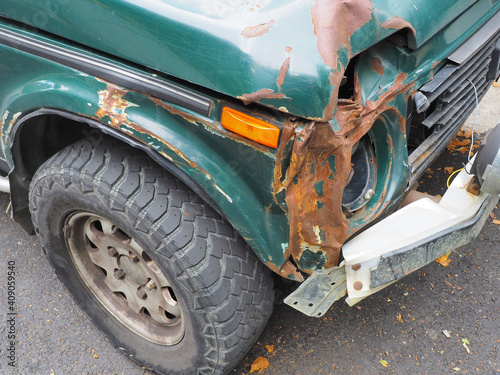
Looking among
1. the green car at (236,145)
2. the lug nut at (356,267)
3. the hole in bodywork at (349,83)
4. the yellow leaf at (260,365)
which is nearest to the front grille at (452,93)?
the green car at (236,145)

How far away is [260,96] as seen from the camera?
1.35 m

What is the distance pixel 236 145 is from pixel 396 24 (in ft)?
2.26

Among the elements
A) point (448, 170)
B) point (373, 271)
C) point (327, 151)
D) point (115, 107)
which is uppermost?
point (327, 151)

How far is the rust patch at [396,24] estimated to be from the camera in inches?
61.5

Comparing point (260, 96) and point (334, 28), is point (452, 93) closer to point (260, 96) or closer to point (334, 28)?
point (334, 28)

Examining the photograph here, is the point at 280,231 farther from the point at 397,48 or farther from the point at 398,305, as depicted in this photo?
the point at 398,305

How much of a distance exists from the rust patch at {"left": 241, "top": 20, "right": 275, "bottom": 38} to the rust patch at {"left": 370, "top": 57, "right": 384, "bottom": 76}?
0.45 meters

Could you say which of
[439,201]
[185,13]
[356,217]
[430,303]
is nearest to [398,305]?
[430,303]

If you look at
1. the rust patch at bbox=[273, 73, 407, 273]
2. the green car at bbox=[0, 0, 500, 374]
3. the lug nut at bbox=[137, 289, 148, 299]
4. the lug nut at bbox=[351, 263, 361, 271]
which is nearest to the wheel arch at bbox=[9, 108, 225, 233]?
the green car at bbox=[0, 0, 500, 374]

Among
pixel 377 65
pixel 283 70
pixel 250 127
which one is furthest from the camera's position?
pixel 377 65

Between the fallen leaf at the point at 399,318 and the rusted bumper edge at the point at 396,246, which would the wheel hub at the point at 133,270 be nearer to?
the rusted bumper edge at the point at 396,246

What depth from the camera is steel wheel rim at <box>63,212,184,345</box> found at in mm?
1979

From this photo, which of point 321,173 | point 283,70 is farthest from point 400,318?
point 283,70

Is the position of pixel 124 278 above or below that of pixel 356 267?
below
